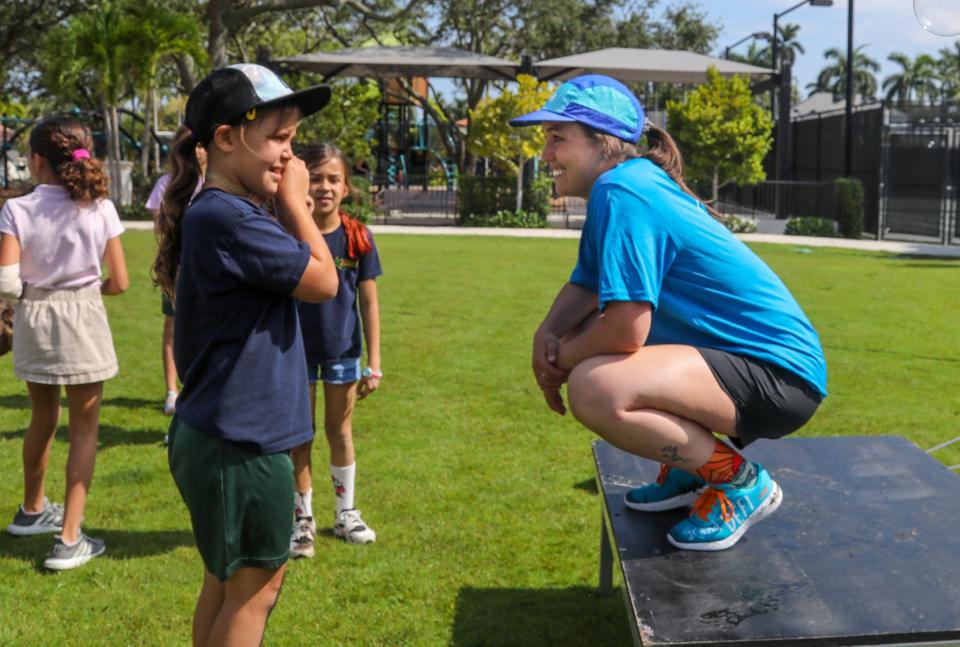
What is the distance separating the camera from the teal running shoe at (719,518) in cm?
322

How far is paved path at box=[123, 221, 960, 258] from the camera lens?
67.1 feet

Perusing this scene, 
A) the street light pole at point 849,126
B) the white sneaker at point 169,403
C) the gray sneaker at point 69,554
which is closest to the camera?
the gray sneaker at point 69,554

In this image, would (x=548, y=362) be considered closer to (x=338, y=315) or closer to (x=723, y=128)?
(x=338, y=315)

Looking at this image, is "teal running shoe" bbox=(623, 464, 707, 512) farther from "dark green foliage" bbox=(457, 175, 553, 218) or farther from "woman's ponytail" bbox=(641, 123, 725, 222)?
"dark green foliage" bbox=(457, 175, 553, 218)

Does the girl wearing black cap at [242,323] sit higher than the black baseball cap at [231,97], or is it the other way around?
the black baseball cap at [231,97]

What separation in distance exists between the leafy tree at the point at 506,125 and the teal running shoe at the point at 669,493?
2078 cm

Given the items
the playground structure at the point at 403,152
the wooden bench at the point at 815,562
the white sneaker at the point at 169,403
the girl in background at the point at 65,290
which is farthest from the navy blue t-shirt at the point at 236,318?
the playground structure at the point at 403,152

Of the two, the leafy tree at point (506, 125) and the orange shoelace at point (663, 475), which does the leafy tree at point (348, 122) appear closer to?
the leafy tree at point (506, 125)

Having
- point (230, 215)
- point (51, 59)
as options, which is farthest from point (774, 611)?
point (51, 59)

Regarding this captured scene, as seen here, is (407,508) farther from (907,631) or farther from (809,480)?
(907,631)

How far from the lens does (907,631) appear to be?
265cm

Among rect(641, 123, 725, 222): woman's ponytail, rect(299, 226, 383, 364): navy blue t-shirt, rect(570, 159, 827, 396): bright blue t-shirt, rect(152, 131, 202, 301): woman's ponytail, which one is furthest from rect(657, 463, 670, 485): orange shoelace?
rect(152, 131, 202, 301): woman's ponytail

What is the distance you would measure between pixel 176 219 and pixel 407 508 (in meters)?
2.84

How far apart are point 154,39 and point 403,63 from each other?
19.3ft
